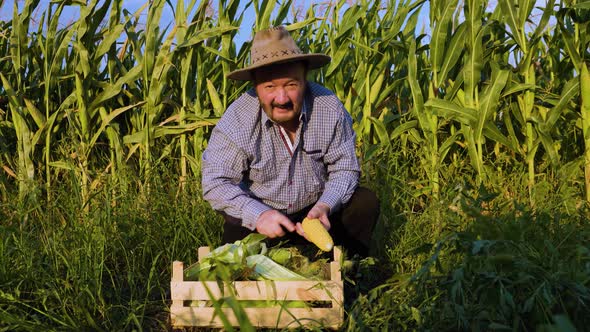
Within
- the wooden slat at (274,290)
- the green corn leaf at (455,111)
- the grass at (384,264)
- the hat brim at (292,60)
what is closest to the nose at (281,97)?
the hat brim at (292,60)

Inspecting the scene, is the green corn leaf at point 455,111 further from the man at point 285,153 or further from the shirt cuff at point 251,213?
the shirt cuff at point 251,213

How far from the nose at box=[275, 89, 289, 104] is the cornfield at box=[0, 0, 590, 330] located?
136cm

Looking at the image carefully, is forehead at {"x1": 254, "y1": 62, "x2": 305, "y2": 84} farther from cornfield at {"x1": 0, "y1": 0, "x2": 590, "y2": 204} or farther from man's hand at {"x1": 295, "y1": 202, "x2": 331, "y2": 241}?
cornfield at {"x1": 0, "y1": 0, "x2": 590, "y2": 204}

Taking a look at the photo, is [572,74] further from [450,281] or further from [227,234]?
[450,281]

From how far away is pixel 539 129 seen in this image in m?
4.11

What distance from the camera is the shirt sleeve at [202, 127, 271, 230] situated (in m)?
2.85

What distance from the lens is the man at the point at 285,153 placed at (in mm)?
2830

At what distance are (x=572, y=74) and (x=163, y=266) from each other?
3.24m

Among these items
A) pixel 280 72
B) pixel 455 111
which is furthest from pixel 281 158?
pixel 455 111

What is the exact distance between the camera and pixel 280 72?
2828 millimetres

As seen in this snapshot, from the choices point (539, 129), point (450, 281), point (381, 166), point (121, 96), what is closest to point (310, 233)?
point (450, 281)

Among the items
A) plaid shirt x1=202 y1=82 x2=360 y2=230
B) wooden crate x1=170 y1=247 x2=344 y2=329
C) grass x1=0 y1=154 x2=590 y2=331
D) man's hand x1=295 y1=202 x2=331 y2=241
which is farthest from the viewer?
plaid shirt x1=202 y1=82 x2=360 y2=230

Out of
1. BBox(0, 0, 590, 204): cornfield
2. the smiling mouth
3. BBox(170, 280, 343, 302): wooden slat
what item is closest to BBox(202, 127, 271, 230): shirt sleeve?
the smiling mouth

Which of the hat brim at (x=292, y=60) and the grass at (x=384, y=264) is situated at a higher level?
the hat brim at (x=292, y=60)
